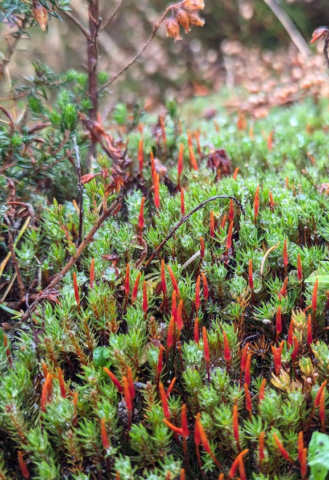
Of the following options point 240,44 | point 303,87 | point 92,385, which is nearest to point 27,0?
point 92,385

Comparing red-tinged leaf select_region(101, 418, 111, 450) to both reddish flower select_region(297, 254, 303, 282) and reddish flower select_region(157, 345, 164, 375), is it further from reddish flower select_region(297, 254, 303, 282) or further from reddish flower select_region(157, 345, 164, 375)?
reddish flower select_region(297, 254, 303, 282)

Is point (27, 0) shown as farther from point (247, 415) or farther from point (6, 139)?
point (247, 415)

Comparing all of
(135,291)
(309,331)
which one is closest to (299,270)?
(309,331)

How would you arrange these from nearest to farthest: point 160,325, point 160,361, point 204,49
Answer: point 160,361 < point 160,325 < point 204,49

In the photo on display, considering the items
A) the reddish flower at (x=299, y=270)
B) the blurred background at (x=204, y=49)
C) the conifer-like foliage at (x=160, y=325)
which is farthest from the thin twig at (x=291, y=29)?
the reddish flower at (x=299, y=270)

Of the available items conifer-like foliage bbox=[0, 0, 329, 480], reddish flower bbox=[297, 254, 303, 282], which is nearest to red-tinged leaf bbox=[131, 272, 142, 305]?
conifer-like foliage bbox=[0, 0, 329, 480]

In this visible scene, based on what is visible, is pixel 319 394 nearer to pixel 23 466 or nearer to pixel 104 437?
pixel 104 437

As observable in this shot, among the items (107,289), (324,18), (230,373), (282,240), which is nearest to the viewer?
(230,373)
